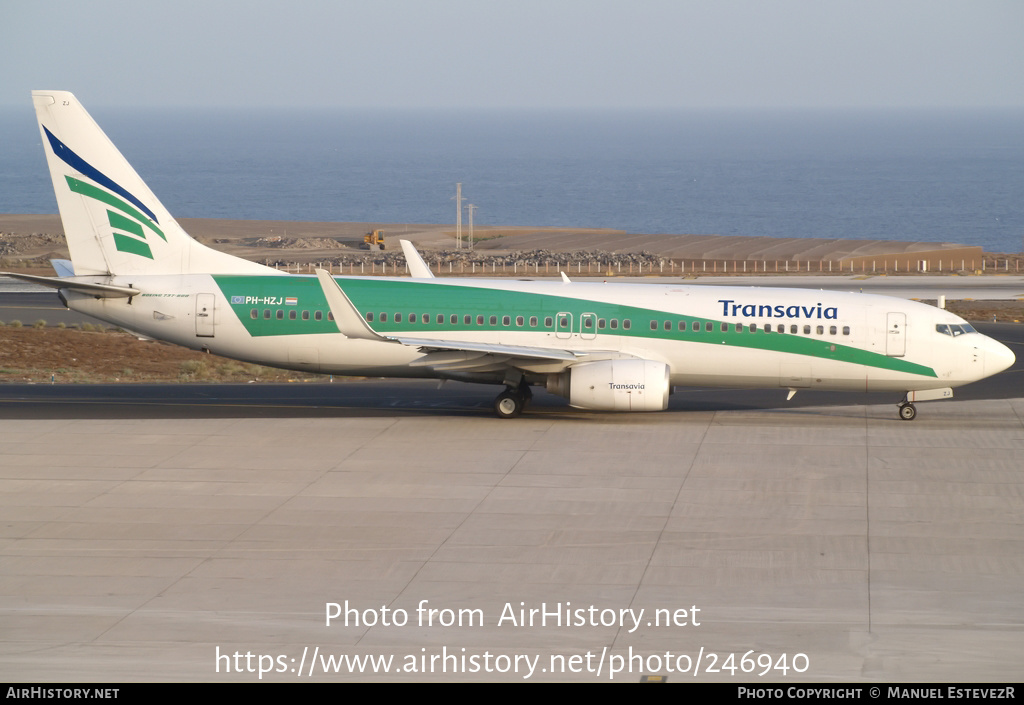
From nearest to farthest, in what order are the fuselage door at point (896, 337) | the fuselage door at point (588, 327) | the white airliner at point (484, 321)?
the fuselage door at point (896, 337) < the white airliner at point (484, 321) < the fuselage door at point (588, 327)

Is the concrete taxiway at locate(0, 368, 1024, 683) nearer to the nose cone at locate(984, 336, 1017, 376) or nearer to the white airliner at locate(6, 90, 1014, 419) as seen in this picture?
the white airliner at locate(6, 90, 1014, 419)

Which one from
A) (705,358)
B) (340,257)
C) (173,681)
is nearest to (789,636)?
(173,681)

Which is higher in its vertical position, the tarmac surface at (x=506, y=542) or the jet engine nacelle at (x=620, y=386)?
the jet engine nacelle at (x=620, y=386)

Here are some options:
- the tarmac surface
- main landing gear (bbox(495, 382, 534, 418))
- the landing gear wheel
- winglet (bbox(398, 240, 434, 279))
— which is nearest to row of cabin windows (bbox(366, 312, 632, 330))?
main landing gear (bbox(495, 382, 534, 418))

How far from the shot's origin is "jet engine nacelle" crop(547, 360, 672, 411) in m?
28.5

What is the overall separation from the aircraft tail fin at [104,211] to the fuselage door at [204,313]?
1.22m

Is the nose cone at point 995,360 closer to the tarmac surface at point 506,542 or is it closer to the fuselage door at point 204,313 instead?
the tarmac surface at point 506,542

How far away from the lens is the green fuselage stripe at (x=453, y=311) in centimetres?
2972

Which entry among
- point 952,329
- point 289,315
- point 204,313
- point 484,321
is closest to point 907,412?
point 952,329

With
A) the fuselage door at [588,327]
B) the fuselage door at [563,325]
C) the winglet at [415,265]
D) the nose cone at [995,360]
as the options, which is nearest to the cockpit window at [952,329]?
the nose cone at [995,360]

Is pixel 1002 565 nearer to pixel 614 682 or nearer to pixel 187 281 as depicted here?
pixel 614 682

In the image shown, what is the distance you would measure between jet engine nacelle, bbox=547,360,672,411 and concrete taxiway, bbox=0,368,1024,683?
2.53 feet

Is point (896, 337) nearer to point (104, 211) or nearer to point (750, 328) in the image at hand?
point (750, 328)

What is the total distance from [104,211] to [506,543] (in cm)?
1692
